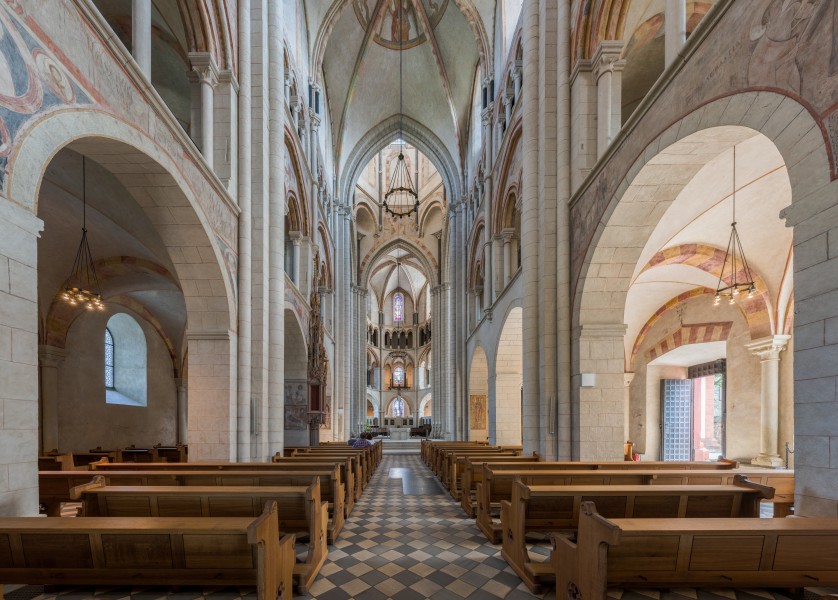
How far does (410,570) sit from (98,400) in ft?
41.7

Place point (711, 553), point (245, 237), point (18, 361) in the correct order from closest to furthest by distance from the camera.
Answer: point (711, 553) → point (18, 361) → point (245, 237)

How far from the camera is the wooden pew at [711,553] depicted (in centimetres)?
302

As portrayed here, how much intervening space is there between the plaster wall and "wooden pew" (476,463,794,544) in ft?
39.1

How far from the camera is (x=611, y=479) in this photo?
5645mm

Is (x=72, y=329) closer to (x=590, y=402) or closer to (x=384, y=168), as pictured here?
(x=590, y=402)

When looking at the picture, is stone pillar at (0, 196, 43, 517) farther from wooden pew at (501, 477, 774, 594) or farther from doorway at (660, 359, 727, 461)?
doorway at (660, 359, 727, 461)

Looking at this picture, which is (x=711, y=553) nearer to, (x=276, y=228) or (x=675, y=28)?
(x=675, y=28)

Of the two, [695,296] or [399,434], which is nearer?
[695,296]

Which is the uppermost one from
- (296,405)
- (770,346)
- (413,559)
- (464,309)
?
(464,309)

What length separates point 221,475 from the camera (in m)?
5.61

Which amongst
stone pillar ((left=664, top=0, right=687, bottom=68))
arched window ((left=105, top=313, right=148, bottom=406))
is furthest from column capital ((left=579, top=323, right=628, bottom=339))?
arched window ((left=105, top=313, right=148, bottom=406))

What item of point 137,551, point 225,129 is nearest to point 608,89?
point 225,129

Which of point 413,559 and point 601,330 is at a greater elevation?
point 601,330

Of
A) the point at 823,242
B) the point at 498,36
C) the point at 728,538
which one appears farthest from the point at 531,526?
the point at 498,36
